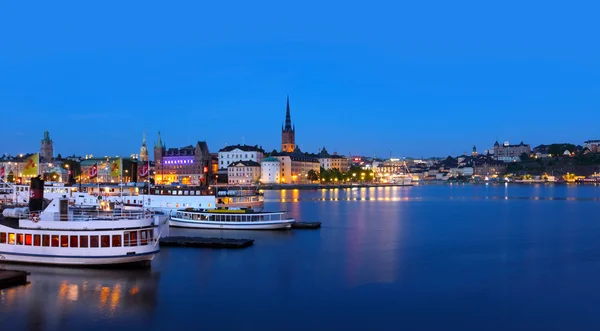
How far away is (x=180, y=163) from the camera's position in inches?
5748

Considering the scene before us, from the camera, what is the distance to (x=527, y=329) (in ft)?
52.5

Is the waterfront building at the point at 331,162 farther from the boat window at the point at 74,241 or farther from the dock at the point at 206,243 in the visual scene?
the boat window at the point at 74,241

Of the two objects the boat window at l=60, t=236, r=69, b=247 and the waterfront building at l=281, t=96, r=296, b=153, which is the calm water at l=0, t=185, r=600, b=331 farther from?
the waterfront building at l=281, t=96, r=296, b=153

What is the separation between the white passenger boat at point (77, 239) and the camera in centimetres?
2144

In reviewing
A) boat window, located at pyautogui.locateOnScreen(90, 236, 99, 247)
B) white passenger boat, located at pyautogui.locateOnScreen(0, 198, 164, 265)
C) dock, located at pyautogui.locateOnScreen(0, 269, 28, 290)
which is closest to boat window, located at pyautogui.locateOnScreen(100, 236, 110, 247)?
white passenger boat, located at pyautogui.locateOnScreen(0, 198, 164, 265)

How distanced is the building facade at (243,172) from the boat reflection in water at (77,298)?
112m

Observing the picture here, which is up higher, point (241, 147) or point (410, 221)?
point (241, 147)

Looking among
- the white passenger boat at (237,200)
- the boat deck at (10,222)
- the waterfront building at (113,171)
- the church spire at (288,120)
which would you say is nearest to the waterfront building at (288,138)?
the church spire at (288,120)

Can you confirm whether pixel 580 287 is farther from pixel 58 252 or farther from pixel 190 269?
pixel 58 252

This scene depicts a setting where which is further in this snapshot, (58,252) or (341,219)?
(341,219)

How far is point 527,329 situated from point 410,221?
31584 mm

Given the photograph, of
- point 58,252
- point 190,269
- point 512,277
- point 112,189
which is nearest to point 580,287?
point 512,277

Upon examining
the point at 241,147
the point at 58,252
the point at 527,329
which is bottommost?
the point at 527,329

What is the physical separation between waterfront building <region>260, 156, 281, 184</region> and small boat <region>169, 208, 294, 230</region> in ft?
328
